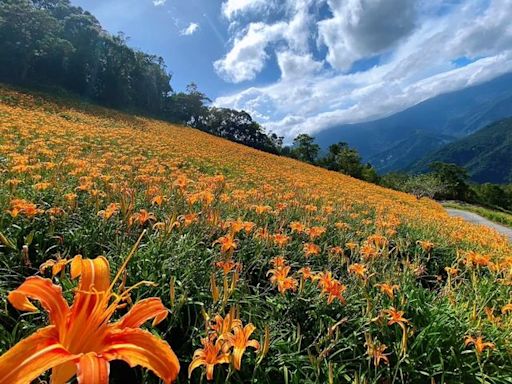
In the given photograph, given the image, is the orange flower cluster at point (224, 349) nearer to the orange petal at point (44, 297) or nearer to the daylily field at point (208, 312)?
the daylily field at point (208, 312)

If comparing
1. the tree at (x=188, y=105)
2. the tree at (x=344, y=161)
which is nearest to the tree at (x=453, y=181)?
the tree at (x=344, y=161)

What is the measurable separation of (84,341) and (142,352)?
0.61 feet

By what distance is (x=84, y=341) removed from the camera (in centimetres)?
92

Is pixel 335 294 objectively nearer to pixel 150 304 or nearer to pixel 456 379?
pixel 456 379

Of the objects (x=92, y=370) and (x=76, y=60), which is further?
(x=76, y=60)

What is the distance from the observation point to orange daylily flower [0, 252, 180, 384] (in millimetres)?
749

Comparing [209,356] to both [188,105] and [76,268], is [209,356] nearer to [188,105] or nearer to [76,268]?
[76,268]

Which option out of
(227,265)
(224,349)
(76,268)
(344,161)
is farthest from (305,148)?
(76,268)

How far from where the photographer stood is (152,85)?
144 ft

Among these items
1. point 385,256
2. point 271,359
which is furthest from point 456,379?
point 271,359

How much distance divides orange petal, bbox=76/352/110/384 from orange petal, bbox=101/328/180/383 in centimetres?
4

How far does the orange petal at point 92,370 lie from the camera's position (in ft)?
2.37

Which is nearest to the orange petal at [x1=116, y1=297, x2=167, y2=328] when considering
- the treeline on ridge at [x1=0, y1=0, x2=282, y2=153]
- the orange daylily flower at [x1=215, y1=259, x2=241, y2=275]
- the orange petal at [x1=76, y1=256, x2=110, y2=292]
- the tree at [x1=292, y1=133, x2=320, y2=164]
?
the orange petal at [x1=76, y1=256, x2=110, y2=292]

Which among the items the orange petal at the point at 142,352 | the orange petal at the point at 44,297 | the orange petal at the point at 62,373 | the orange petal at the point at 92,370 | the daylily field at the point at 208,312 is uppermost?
the orange petal at the point at 44,297
